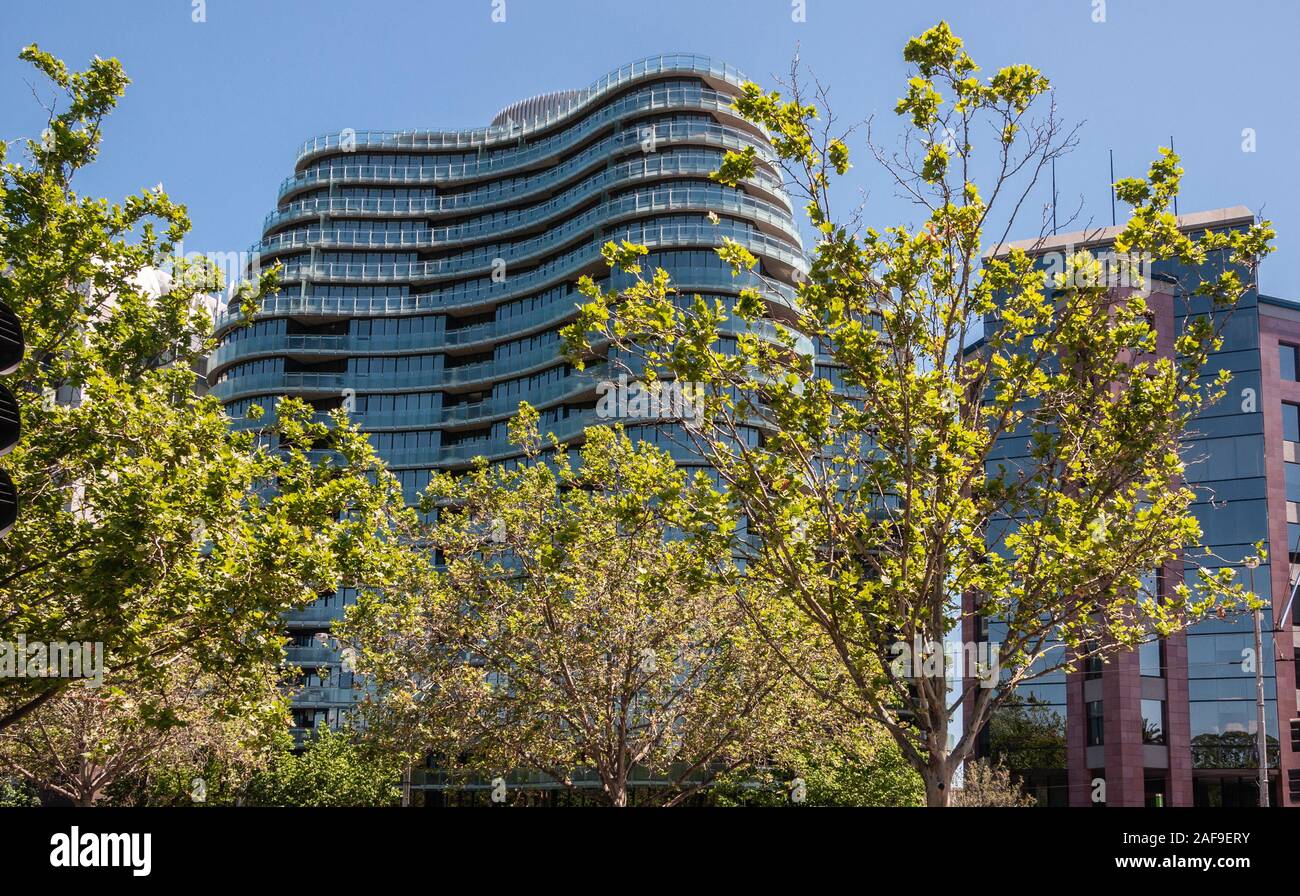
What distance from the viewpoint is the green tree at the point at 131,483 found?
53.6ft

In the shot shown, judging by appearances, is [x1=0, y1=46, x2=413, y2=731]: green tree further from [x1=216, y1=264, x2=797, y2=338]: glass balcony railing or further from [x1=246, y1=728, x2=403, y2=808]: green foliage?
[x1=216, y1=264, x2=797, y2=338]: glass balcony railing

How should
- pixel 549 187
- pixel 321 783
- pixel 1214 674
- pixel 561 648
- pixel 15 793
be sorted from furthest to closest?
pixel 549 187 < pixel 321 783 < pixel 15 793 < pixel 1214 674 < pixel 561 648

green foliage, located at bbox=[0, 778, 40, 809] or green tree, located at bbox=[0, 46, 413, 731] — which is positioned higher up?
green tree, located at bbox=[0, 46, 413, 731]

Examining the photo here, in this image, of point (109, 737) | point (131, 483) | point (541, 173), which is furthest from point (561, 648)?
point (541, 173)

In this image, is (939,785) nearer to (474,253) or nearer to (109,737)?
→ (109,737)

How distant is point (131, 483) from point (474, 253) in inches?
3013

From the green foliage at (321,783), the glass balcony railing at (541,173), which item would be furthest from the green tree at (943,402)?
the glass balcony railing at (541,173)

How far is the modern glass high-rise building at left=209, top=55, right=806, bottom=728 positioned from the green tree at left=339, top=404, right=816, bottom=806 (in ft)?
138

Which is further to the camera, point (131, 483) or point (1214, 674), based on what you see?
point (1214, 674)

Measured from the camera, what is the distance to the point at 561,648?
2728 centimetres

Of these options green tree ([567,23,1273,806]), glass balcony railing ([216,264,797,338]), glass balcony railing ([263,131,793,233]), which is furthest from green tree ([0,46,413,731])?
glass balcony railing ([216,264,797,338])

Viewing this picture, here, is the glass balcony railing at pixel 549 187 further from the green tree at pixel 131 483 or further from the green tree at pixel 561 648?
the green tree at pixel 131 483

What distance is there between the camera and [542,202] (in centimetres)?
8912

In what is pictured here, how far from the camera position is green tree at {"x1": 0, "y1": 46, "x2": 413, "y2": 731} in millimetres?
16344
